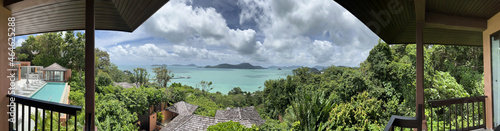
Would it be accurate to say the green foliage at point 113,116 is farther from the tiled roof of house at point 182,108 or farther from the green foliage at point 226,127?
the green foliage at point 226,127

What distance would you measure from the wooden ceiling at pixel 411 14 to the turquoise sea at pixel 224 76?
14589mm

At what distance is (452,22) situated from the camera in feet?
7.42

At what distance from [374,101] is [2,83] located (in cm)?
889

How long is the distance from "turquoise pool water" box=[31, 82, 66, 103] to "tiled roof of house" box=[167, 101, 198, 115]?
6.27m

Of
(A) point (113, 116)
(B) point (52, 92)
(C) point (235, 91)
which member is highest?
(B) point (52, 92)

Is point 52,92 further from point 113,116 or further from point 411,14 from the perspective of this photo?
point 411,14

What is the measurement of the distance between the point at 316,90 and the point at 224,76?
10095 mm

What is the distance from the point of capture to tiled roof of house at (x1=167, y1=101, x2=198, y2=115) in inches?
608

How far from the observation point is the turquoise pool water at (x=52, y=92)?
10547mm

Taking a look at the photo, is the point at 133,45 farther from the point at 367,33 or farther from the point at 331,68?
the point at 367,33

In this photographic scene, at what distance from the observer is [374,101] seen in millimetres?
7910

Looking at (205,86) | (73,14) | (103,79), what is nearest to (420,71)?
(73,14)

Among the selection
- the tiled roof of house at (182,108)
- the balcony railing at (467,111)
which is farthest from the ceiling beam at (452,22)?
the tiled roof of house at (182,108)

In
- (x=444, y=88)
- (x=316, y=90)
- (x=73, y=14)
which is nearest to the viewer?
(x=73, y=14)
